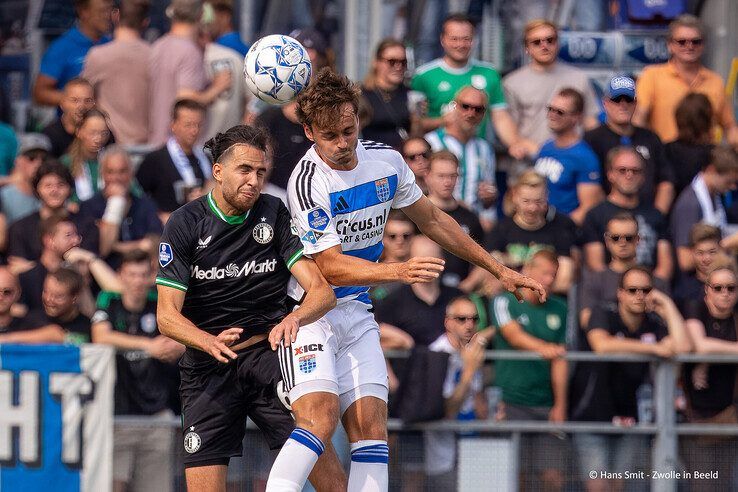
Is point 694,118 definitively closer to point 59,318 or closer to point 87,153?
point 87,153

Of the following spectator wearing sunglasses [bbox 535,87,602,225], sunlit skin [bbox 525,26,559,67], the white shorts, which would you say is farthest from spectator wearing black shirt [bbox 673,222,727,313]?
the white shorts

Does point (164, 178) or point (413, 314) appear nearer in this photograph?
point (413, 314)

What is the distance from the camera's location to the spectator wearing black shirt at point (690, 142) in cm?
1233

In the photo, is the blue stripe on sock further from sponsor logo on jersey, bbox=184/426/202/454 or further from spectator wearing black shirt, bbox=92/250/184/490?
spectator wearing black shirt, bbox=92/250/184/490

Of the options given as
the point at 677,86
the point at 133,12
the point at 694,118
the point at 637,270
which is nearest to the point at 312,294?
the point at 637,270

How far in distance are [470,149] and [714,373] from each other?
2.75m

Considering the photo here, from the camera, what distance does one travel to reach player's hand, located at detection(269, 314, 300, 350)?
25.6 feet

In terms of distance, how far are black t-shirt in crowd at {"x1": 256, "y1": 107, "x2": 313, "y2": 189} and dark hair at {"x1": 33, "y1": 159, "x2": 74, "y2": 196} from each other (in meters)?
1.51

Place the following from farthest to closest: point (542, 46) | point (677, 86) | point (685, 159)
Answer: point (677, 86)
point (542, 46)
point (685, 159)

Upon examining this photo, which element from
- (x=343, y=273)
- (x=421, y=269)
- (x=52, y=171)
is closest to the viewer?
(x=421, y=269)

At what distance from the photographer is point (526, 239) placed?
37.0ft

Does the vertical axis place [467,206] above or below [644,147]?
below

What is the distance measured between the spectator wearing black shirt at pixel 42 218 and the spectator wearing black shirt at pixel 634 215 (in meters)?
3.82

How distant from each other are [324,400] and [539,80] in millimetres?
5537
